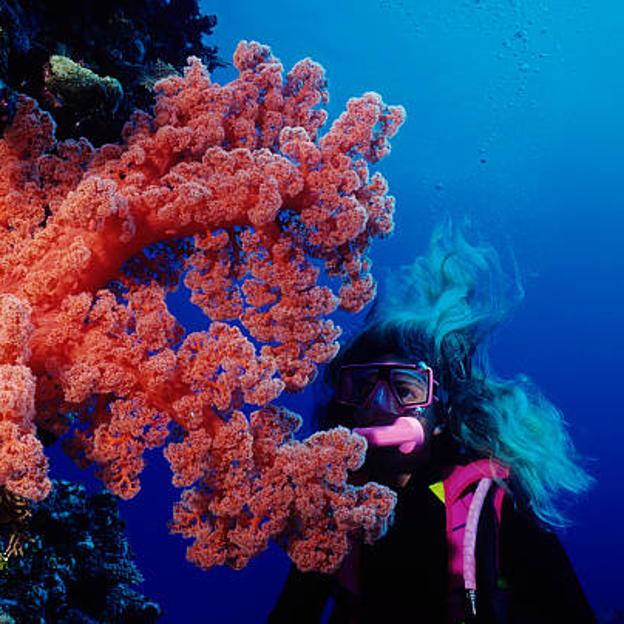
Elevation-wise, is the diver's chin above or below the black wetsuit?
above

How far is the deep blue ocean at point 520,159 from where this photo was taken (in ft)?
132

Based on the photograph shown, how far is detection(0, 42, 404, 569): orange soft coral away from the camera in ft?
6.29

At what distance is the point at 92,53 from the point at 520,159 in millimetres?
58322

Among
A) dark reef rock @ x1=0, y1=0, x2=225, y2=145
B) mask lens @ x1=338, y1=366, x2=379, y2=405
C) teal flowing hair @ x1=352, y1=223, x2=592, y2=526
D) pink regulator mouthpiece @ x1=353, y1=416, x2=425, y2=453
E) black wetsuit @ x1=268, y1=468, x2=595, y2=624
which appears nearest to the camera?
dark reef rock @ x1=0, y1=0, x2=225, y2=145

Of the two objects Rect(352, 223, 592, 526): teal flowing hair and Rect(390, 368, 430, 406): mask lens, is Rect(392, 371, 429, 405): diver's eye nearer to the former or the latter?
Rect(390, 368, 430, 406): mask lens

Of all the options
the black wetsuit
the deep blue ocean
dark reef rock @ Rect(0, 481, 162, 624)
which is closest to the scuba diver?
the black wetsuit

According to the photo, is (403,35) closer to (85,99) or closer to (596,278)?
(596,278)

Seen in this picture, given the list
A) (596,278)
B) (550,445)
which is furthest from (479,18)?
(550,445)

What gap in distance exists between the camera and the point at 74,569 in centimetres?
357

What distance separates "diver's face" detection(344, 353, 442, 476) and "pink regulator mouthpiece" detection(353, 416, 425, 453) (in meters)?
0.08

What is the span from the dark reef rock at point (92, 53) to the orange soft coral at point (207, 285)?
533mm

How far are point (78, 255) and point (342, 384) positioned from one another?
2.73 meters

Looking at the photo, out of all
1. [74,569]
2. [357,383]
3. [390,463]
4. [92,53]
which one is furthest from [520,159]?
[74,569]

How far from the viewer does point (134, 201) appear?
78.5 inches
